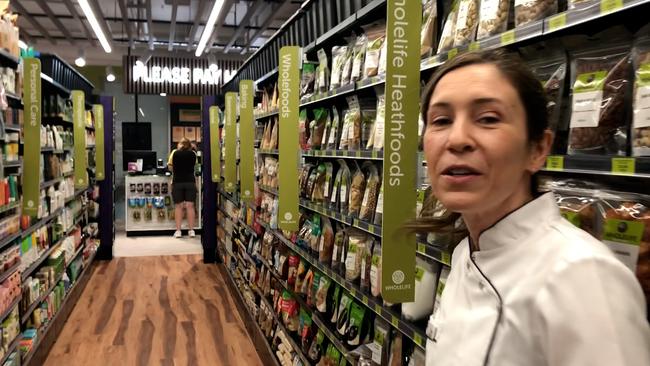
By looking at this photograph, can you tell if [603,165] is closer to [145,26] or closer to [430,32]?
[430,32]

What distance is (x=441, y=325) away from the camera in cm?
125

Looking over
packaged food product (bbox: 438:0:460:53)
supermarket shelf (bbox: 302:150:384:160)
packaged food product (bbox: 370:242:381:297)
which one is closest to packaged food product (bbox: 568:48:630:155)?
packaged food product (bbox: 438:0:460:53)

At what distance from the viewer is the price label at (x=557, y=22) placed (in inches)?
51.0

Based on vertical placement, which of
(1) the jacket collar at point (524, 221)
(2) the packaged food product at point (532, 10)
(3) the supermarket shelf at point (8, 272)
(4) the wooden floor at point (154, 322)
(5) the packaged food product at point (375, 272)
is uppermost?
(2) the packaged food product at point (532, 10)

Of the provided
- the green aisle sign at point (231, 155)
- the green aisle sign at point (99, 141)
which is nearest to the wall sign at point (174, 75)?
the green aisle sign at point (99, 141)

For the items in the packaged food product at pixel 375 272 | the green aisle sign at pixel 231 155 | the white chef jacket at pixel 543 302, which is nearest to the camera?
the white chef jacket at pixel 543 302

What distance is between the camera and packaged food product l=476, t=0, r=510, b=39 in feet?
5.24

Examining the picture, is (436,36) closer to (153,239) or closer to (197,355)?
(197,355)

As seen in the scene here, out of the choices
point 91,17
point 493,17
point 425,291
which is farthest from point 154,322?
point 493,17

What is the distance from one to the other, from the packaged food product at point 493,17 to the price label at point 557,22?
263 millimetres

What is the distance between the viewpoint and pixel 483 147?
1.02m

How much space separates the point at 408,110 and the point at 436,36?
20.8 inches

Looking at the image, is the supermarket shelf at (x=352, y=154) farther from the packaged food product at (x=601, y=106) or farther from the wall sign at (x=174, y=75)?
the wall sign at (x=174, y=75)

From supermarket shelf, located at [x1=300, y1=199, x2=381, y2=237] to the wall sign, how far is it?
7792 mm
